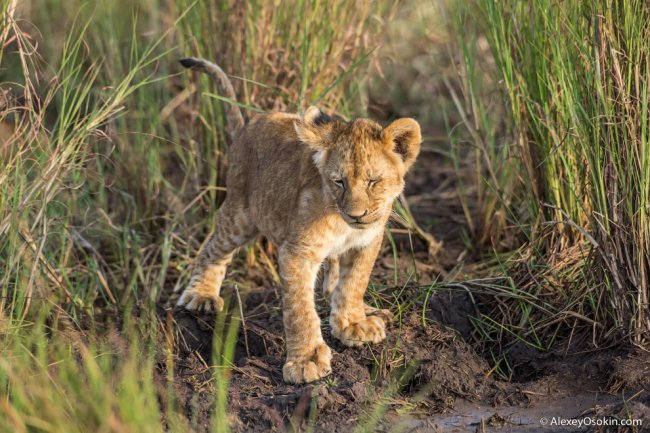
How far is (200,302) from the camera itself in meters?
5.71

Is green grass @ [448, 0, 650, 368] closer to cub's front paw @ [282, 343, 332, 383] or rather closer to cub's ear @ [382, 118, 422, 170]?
cub's ear @ [382, 118, 422, 170]

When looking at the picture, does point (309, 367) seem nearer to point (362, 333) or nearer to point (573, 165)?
point (362, 333)

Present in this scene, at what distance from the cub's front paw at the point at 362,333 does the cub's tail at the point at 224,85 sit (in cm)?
166

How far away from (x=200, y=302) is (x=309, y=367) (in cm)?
122

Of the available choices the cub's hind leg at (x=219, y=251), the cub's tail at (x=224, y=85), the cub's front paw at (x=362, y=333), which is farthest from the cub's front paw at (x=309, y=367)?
the cub's tail at (x=224, y=85)

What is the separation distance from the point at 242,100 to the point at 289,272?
6.99ft

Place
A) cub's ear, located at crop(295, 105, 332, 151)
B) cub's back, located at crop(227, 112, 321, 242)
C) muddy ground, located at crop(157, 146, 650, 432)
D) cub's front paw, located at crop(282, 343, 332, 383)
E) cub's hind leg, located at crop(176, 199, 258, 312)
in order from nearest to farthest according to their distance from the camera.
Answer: muddy ground, located at crop(157, 146, 650, 432), cub's front paw, located at crop(282, 343, 332, 383), cub's ear, located at crop(295, 105, 332, 151), cub's back, located at crop(227, 112, 321, 242), cub's hind leg, located at crop(176, 199, 258, 312)

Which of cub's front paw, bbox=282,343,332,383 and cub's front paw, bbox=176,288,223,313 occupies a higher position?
cub's front paw, bbox=282,343,332,383

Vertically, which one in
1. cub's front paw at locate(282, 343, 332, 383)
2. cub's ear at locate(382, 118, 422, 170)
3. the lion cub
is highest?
cub's ear at locate(382, 118, 422, 170)

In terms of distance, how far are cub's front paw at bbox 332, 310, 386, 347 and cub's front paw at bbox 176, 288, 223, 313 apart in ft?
2.98

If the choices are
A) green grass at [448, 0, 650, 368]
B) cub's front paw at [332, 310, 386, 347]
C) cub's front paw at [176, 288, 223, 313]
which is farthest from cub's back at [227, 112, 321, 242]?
green grass at [448, 0, 650, 368]

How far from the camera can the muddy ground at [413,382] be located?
4477 mm

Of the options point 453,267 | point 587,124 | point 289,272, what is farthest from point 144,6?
point 587,124

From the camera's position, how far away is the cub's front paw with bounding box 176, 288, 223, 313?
224 inches
